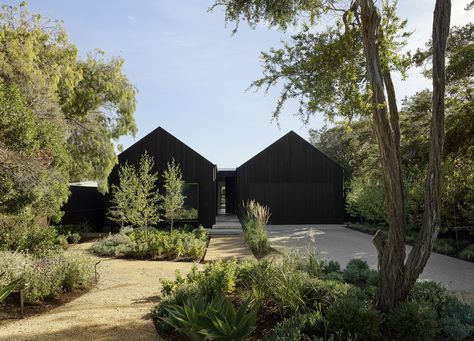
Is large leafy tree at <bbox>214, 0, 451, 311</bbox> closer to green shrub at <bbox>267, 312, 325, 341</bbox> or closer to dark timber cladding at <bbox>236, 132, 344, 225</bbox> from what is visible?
green shrub at <bbox>267, 312, 325, 341</bbox>

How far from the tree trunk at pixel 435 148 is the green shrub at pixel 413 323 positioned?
1.28ft

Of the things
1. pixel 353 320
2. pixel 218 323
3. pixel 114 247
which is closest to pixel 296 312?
pixel 353 320

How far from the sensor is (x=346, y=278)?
21.0 feet

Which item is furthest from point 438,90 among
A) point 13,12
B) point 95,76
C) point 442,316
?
point 95,76

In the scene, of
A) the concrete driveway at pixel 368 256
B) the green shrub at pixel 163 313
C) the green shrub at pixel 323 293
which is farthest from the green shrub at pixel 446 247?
the green shrub at pixel 163 313

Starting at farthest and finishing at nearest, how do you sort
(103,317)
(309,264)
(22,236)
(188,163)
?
(188,163)
(22,236)
(309,264)
(103,317)

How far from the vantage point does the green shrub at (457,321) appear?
4.15 meters

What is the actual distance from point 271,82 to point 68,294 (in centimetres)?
467

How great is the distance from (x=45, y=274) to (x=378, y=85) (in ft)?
18.2

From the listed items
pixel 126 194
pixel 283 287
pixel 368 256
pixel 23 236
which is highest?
pixel 126 194

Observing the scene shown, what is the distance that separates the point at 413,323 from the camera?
13.3 ft

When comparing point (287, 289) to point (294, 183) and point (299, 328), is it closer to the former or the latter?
point (299, 328)

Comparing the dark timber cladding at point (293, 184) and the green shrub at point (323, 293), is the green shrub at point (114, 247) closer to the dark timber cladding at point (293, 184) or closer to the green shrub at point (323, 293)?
the green shrub at point (323, 293)

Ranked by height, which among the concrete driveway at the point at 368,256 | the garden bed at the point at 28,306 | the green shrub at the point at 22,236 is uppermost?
the green shrub at the point at 22,236
